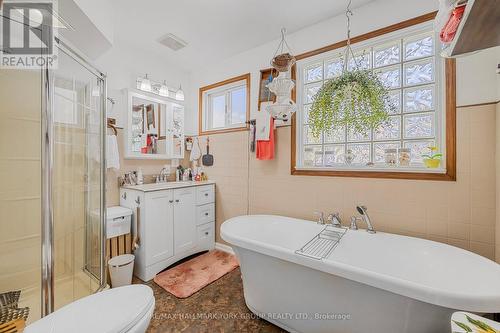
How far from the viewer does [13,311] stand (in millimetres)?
1411

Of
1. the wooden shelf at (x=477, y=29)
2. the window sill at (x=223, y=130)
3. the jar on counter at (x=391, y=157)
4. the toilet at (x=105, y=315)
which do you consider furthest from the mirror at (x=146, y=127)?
the wooden shelf at (x=477, y=29)

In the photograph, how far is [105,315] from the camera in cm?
107

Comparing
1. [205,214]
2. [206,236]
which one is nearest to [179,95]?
[205,214]

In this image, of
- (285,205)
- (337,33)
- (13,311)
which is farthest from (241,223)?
(337,33)

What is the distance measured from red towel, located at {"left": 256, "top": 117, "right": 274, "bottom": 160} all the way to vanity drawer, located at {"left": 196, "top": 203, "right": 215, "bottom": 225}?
1.05 meters

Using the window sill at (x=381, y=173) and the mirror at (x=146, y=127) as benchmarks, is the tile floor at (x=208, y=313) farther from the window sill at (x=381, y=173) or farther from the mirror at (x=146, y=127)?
the mirror at (x=146, y=127)

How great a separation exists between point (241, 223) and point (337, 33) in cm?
215

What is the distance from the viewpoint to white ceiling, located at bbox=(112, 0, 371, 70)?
77.7 inches

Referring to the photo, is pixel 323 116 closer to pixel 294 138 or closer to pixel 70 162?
pixel 294 138

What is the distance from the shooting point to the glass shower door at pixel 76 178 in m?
1.47

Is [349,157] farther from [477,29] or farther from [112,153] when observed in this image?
[112,153]

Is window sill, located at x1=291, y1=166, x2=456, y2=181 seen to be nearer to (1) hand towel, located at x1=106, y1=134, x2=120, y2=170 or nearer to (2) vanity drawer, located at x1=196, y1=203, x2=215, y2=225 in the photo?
(2) vanity drawer, located at x1=196, y1=203, x2=215, y2=225

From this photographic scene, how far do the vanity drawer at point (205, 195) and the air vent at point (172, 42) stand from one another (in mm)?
1788

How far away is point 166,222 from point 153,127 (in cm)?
130
